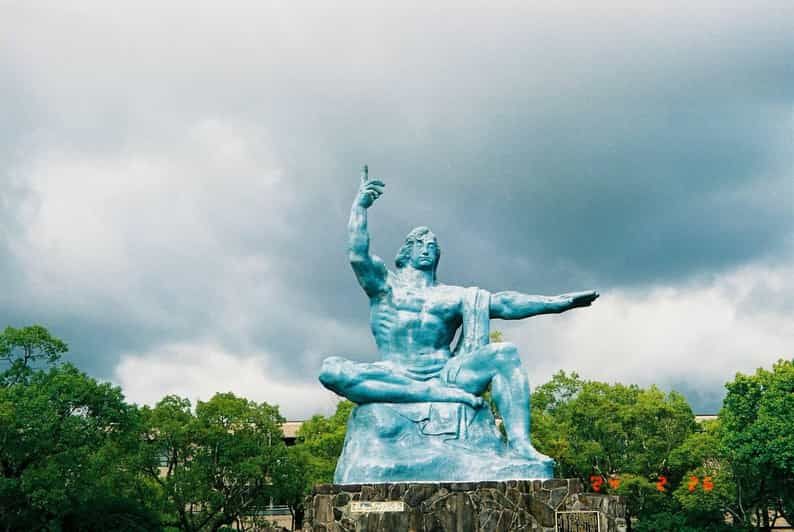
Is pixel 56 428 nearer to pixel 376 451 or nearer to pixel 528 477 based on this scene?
pixel 376 451

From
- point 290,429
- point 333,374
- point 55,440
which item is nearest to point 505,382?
point 333,374

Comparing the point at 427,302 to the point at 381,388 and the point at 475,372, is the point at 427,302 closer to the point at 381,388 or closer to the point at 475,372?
the point at 475,372

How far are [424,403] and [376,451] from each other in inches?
34.9

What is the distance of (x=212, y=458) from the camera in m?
29.0

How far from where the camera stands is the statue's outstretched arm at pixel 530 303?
12352 mm

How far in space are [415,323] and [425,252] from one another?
111cm

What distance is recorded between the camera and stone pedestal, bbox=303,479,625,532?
10.2 m

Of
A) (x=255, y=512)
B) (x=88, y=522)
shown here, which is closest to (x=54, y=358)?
(x=88, y=522)

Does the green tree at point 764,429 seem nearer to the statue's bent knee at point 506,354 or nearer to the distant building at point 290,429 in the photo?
the statue's bent knee at point 506,354

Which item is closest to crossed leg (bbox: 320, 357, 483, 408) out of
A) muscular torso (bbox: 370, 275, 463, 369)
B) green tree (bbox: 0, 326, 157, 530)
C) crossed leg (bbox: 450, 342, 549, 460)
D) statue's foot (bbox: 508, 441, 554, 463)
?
crossed leg (bbox: 450, 342, 549, 460)

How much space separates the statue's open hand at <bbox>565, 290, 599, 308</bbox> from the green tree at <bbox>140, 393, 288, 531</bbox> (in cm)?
1812

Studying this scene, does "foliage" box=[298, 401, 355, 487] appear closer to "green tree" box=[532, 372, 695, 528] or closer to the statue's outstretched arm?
"green tree" box=[532, 372, 695, 528]

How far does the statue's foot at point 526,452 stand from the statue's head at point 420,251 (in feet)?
9.60

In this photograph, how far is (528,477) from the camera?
10719mm
